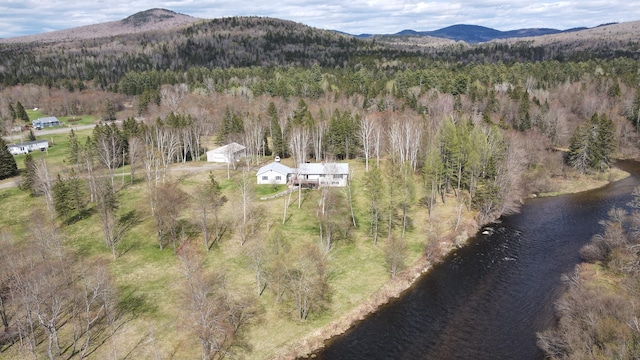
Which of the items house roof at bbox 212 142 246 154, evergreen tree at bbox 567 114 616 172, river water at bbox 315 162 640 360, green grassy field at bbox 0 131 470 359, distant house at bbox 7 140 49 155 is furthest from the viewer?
distant house at bbox 7 140 49 155

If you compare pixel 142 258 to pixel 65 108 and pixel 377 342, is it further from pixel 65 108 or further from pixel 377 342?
pixel 65 108

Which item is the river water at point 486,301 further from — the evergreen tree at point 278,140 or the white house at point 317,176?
the evergreen tree at point 278,140

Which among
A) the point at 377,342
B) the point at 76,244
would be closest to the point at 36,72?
the point at 76,244

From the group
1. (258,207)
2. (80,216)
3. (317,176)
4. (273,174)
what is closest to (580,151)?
(317,176)

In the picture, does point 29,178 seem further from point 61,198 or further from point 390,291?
point 390,291

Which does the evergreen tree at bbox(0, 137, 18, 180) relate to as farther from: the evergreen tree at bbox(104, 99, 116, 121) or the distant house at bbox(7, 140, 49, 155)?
the evergreen tree at bbox(104, 99, 116, 121)

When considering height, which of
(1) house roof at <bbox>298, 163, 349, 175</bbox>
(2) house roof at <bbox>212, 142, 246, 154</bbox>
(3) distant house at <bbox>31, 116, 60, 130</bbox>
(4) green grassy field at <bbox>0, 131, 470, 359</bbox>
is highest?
(3) distant house at <bbox>31, 116, 60, 130</bbox>

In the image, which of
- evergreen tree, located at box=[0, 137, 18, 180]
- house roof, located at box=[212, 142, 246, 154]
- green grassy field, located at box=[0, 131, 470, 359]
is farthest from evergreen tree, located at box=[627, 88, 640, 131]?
evergreen tree, located at box=[0, 137, 18, 180]

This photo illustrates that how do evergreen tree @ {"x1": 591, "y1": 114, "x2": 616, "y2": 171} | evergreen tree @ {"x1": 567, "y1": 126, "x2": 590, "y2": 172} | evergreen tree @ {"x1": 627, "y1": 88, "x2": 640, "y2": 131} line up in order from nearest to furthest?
evergreen tree @ {"x1": 591, "y1": 114, "x2": 616, "y2": 171} → evergreen tree @ {"x1": 567, "y1": 126, "x2": 590, "y2": 172} → evergreen tree @ {"x1": 627, "y1": 88, "x2": 640, "y2": 131}
